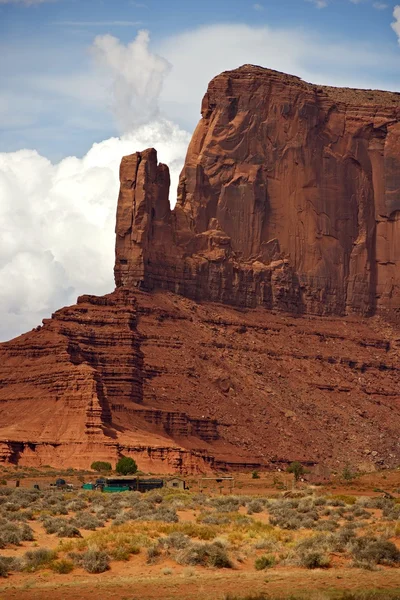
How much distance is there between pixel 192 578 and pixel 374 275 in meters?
124

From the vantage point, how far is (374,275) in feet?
538

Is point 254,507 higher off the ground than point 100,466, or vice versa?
point 100,466

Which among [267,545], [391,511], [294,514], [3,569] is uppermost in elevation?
[391,511]

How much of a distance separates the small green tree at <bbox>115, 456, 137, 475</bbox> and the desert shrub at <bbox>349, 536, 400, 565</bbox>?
4949cm

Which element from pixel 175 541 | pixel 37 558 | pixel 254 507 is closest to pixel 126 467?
pixel 254 507

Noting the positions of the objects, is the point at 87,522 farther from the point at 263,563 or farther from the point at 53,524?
the point at 263,563

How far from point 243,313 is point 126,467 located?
5506 cm

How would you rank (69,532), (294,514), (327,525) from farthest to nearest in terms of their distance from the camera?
1. (294,514)
2. (327,525)
3. (69,532)

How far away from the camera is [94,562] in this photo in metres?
42.9

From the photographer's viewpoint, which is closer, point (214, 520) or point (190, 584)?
point (190, 584)

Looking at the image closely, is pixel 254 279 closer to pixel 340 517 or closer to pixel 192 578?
pixel 340 517

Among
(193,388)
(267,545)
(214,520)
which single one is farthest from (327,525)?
(193,388)

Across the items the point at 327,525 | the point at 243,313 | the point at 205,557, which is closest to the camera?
the point at 205,557

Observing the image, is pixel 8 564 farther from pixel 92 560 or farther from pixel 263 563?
pixel 263 563
